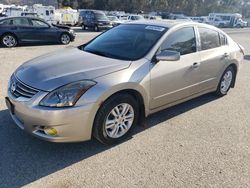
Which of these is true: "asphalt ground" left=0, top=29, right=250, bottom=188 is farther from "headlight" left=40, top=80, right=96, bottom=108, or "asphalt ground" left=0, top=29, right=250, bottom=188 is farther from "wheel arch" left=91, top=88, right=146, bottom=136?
"headlight" left=40, top=80, right=96, bottom=108

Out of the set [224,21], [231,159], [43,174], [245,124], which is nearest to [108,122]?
[43,174]

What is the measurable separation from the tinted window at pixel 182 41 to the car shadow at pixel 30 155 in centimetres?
141

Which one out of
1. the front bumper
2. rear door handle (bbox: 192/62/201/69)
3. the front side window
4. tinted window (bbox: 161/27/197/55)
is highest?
tinted window (bbox: 161/27/197/55)

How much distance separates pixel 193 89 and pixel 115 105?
184 cm

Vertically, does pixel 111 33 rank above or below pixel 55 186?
above

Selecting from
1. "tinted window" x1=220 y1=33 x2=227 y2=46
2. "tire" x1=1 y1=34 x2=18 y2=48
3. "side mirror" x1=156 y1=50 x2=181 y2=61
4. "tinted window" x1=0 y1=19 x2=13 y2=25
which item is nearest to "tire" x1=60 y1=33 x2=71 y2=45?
"tire" x1=1 y1=34 x2=18 y2=48

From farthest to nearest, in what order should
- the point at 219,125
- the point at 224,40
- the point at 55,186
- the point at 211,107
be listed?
the point at 224,40, the point at 211,107, the point at 219,125, the point at 55,186

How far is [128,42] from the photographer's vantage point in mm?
4270

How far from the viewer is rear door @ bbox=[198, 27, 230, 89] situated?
4816 mm

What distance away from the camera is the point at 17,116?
3361 millimetres

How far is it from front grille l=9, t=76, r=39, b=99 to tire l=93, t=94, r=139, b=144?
84 cm

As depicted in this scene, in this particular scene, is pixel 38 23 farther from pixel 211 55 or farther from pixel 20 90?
pixel 20 90

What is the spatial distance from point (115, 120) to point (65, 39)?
11245 millimetres

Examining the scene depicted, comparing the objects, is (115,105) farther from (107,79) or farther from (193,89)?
(193,89)
